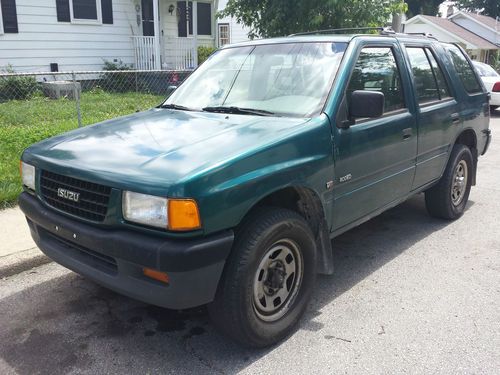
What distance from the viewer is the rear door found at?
447 cm

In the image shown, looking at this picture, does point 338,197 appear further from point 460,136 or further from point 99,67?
point 99,67

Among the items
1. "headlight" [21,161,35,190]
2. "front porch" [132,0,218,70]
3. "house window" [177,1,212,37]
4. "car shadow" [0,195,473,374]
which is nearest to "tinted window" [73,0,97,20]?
"front porch" [132,0,218,70]

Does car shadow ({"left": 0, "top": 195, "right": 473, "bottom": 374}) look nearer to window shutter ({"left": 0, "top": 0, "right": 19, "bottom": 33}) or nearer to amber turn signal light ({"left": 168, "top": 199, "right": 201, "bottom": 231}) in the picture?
amber turn signal light ({"left": 168, "top": 199, "right": 201, "bottom": 231})

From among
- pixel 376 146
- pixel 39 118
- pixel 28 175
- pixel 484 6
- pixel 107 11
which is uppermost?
pixel 484 6

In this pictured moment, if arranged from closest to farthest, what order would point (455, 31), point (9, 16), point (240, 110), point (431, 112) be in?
point (240, 110) → point (431, 112) → point (9, 16) → point (455, 31)

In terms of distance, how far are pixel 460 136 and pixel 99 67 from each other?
12.8 meters

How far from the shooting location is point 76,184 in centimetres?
296

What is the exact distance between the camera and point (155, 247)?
254 cm

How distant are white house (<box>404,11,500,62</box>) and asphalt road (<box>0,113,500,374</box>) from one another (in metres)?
27.3

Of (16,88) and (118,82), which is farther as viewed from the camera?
(118,82)

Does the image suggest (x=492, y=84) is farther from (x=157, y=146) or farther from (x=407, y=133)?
(x=157, y=146)

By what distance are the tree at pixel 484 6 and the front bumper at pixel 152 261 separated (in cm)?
5775

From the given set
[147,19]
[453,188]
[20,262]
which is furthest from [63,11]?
[453,188]

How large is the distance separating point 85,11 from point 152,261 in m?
14.3
